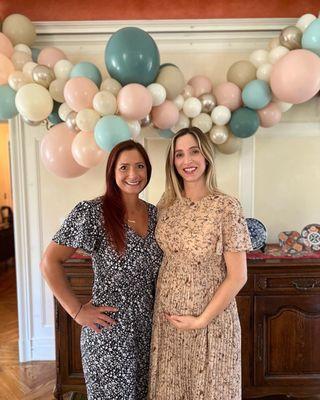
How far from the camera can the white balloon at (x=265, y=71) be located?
2133 mm

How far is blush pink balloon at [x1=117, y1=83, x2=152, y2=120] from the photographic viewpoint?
75.5 inches

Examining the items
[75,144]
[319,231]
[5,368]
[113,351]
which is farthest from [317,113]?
[5,368]

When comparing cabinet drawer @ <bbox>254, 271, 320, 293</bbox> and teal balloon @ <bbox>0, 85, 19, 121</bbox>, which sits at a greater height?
teal balloon @ <bbox>0, 85, 19, 121</bbox>

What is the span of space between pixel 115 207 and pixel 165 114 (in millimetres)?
908

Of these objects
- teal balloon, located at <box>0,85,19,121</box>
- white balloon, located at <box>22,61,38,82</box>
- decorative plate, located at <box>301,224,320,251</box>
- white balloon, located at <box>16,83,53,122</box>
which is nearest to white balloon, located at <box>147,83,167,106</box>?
white balloon, located at <box>16,83,53,122</box>

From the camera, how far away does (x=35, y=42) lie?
2.50 meters

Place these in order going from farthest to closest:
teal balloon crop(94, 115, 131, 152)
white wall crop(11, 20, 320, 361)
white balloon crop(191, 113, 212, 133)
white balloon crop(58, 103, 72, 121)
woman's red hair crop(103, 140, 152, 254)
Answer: white wall crop(11, 20, 320, 361) → white balloon crop(191, 113, 212, 133) → white balloon crop(58, 103, 72, 121) → teal balloon crop(94, 115, 131, 152) → woman's red hair crop(103, 140, 152, 254)

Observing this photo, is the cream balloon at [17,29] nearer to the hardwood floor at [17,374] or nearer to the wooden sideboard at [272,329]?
the wooden sideboard at [272,329]

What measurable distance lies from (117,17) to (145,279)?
1.97 metres

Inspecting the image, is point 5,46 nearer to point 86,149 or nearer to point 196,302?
point 86,149

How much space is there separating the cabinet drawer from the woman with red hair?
36.7 inches

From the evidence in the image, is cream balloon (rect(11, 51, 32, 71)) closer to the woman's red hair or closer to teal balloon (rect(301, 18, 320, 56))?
the woman's red hair

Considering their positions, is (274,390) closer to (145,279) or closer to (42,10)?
(145,279)

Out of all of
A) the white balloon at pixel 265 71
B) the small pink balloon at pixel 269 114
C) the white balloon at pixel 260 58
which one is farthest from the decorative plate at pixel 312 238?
the white balloon at pixel 260 58
